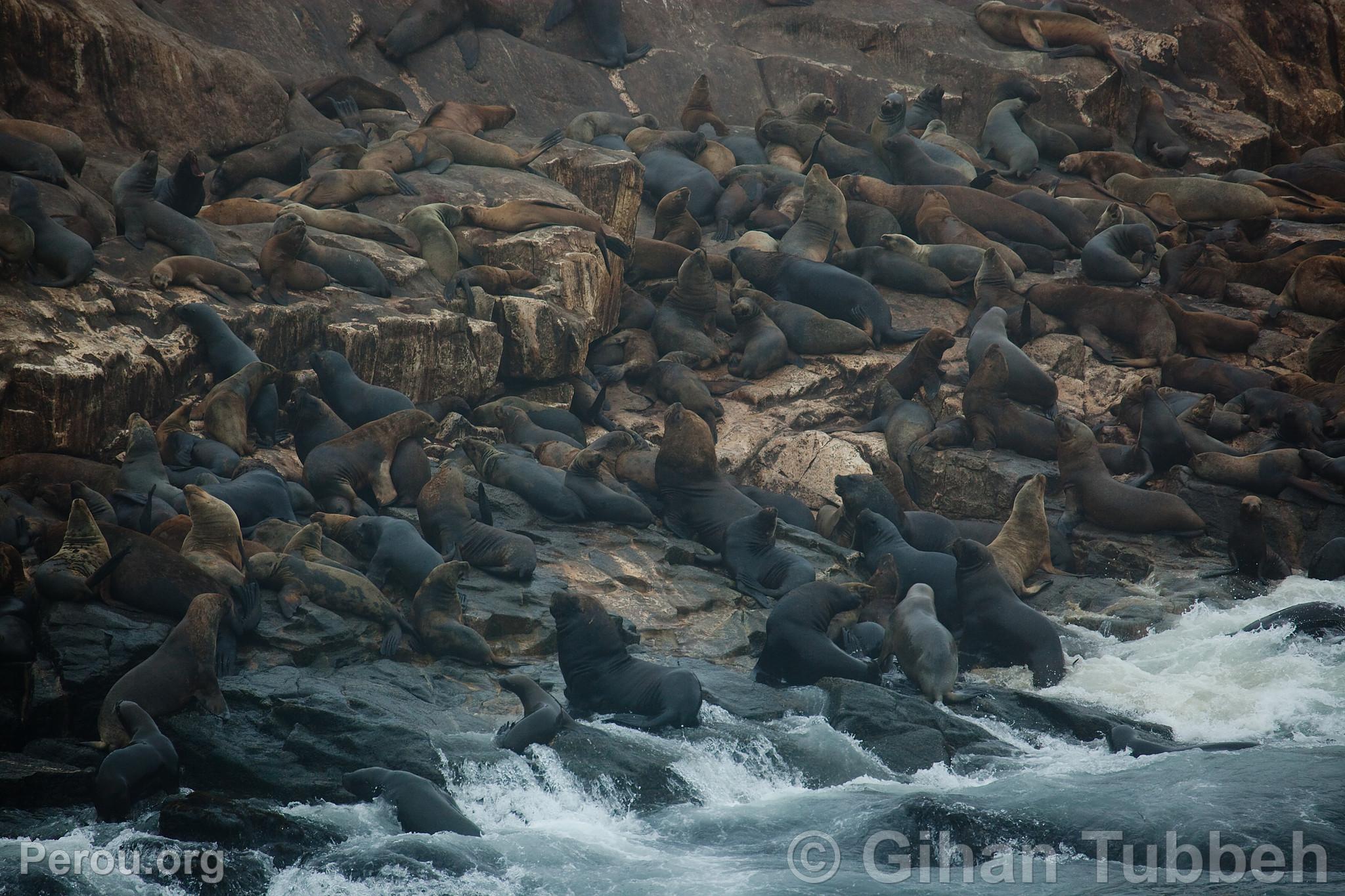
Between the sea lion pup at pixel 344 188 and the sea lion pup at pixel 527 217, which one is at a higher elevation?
the sea lion pup at pixel 344 188

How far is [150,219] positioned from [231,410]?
2334 millimetres

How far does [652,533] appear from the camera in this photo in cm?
1035

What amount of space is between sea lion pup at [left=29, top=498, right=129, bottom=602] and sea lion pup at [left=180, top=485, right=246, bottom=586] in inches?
22.8

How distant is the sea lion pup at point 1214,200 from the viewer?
58.5ft

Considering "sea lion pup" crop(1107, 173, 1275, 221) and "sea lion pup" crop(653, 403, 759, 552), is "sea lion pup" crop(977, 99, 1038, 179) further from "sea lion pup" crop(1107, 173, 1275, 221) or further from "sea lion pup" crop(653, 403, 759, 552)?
"sea lion pup" crop(653, 403, 759, 552)

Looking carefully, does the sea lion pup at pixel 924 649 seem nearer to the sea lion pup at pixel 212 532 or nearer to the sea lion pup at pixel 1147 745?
the sea lion pup at pixel 1147 745

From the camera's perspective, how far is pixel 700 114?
19859 millimetres

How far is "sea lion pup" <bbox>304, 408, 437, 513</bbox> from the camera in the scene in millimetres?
9562

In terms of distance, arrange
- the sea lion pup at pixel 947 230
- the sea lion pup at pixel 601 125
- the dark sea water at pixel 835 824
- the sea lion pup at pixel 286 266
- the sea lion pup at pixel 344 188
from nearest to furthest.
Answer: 1. the dark sea water at pixel 835 824
2. the sea lion pup at pixel 286 266
3. the sea lion pup at pixel 344 188
4. the sea lion pup at pixel 947 230
5. the sea lion pup at pixel 601 125

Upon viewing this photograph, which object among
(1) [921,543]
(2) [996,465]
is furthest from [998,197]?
(1) [921,543]

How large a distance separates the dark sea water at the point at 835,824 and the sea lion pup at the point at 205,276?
5953 mm

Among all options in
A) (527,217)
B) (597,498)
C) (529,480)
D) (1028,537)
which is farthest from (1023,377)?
(527,217)

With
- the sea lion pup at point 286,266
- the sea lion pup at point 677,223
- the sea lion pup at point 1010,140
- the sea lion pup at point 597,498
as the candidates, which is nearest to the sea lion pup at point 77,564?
the sea lion pup at point 597,498

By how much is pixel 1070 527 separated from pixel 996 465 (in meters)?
1.05
